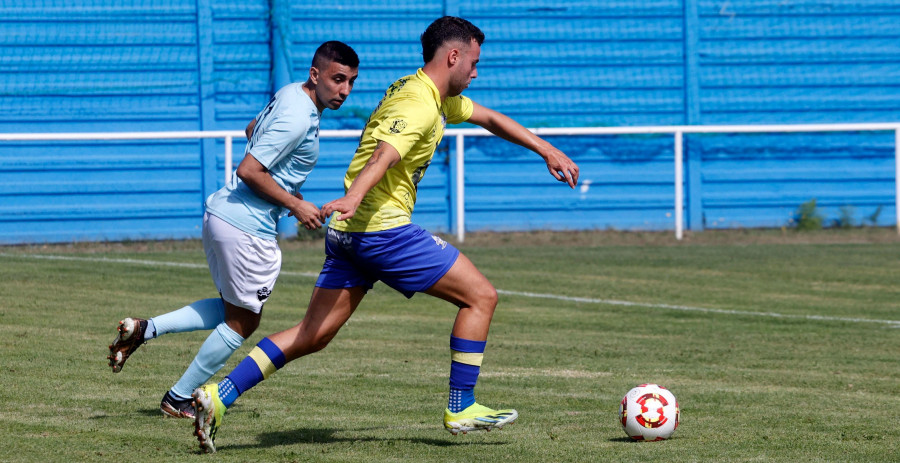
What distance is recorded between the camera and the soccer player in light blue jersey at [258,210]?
6.11 meters

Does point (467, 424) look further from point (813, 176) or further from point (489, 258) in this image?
point (813, 176)

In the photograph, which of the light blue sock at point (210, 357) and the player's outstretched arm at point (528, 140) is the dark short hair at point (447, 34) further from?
the light blue sock at point (210, 357)

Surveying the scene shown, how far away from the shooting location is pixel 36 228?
61.1 ft

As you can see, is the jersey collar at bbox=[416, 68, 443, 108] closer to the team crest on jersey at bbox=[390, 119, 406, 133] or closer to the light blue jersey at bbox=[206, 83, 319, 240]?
the team crest on jersey at bbox=[390, 119, 406, 133]

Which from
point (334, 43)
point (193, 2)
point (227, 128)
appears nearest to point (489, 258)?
point (227, 128)

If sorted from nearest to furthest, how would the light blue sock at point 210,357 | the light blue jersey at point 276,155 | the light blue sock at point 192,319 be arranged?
1. the light blue jersey at point 276,155
2. the light blue sock at point 210,357
3. the light blue sock at point 192,319

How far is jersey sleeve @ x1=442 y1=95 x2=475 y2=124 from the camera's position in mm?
6336

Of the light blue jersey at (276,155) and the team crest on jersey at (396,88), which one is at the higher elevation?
the team crest on jersey at (396,88)

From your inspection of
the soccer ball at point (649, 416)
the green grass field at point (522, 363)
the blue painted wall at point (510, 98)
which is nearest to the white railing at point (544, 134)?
the blue painted wall at point (510, 98)

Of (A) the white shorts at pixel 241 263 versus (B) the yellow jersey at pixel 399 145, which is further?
(A) the white shorts at pixel 241 263

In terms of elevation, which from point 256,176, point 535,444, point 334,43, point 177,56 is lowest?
point 535,444

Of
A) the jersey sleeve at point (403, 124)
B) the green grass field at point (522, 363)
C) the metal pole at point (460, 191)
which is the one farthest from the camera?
the metal pole at point (460, 191)

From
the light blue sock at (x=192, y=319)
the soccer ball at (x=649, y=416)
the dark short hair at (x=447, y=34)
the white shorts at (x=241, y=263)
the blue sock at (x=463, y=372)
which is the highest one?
the dark short hair at (x=447, y=34)

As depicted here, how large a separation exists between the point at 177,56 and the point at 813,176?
33.8ft
